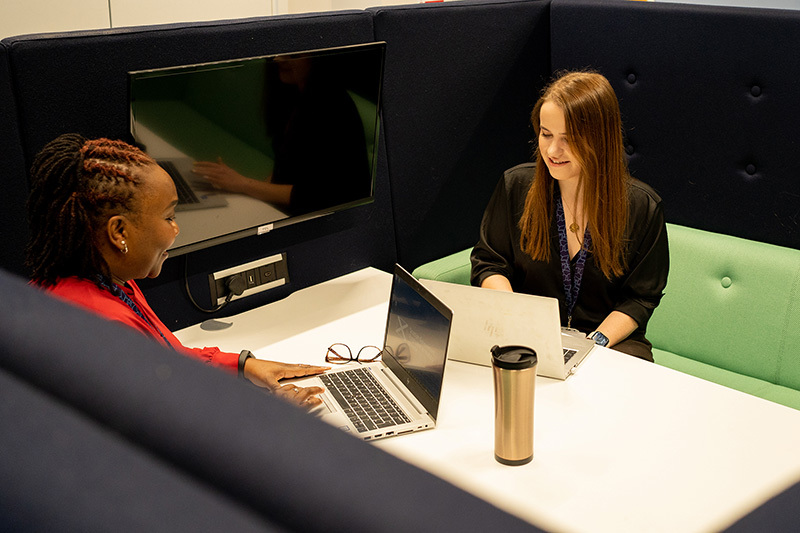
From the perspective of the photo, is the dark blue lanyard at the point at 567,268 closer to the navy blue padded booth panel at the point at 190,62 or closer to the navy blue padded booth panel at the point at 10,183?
the navy blue padded booth panel at the point at 190,62

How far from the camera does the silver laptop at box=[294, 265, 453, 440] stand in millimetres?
1520

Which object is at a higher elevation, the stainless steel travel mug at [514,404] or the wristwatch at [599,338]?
the stainless steel travel mug at [514,404]

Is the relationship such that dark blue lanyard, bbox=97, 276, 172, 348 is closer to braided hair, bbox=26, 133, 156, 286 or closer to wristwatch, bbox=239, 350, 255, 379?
braided hair, bbox=26, 133, 156, 286

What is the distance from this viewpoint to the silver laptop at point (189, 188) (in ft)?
5.93

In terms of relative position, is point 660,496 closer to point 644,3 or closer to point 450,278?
point 450,278

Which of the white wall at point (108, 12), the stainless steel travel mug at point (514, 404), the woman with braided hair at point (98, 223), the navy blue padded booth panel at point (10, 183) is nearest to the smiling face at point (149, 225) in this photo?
the woman with braided hair at point (98, 223)

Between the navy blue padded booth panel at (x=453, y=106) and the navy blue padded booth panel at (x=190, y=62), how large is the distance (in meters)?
0.09

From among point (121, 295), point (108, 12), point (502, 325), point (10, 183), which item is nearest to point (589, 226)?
point (502, 325)

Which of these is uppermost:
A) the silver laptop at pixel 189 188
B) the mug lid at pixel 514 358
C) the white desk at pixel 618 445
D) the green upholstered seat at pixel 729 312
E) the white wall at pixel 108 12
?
the white wall at pixel 108 12

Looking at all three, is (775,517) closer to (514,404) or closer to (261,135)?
(514,404)

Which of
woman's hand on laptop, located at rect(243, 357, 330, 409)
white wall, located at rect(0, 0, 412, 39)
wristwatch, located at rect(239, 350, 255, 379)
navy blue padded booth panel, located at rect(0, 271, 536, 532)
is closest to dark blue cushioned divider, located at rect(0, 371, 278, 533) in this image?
navy blue padded booth panel, located at rect(0, 271, 536, 532)

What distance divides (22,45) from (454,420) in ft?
3.61

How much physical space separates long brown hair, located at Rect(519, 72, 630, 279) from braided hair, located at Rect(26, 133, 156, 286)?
107 centimetres

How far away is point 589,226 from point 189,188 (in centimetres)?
96
